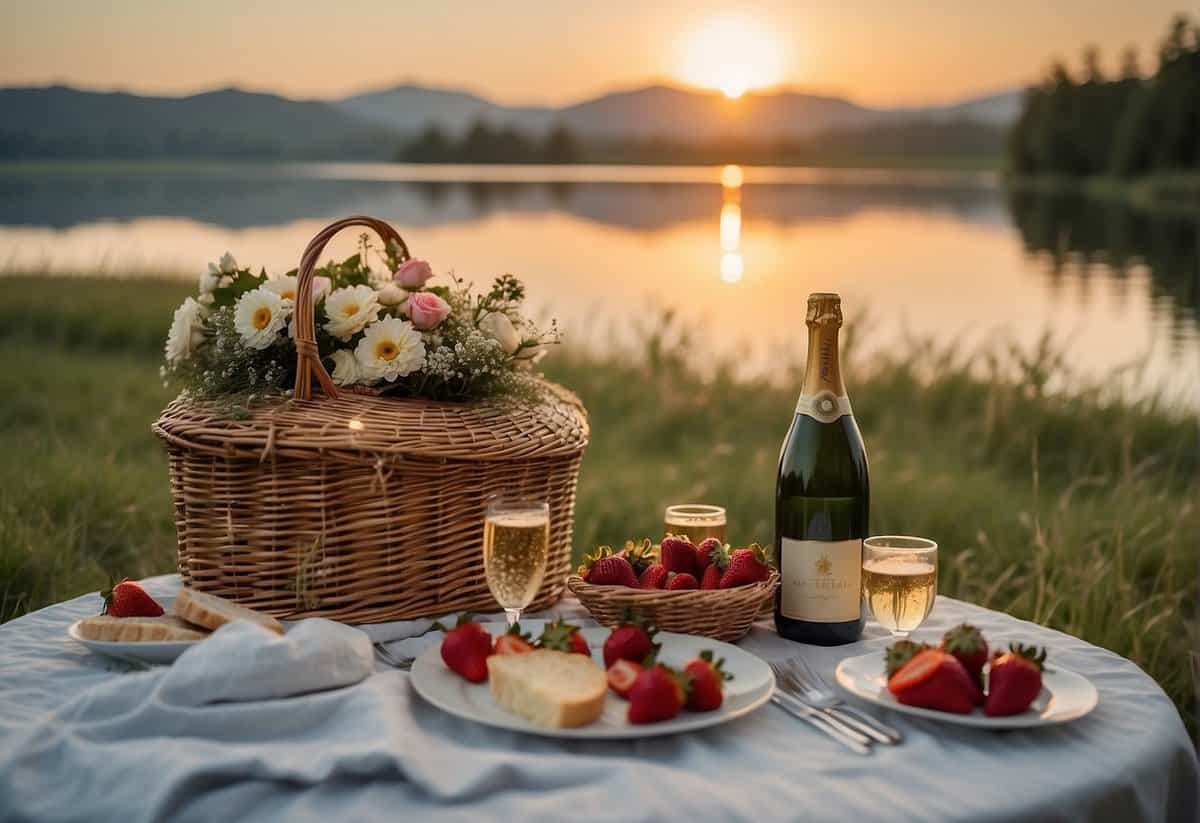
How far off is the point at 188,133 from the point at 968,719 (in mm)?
14145

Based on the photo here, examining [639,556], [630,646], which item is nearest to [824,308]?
[639,556]

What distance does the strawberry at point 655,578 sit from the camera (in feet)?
7.54

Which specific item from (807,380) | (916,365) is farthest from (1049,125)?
(807,380)

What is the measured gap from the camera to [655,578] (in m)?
2.30

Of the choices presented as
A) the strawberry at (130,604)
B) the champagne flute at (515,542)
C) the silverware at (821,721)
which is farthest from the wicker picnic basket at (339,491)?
the silverware at (821,721)

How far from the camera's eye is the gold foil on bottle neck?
219cm

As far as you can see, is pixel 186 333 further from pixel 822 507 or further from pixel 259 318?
pixel 822 507

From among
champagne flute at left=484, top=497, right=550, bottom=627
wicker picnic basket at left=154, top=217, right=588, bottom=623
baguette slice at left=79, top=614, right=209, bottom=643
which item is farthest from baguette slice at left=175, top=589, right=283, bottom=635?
champagne flute at left=484, top=497, right=550, bottom=627

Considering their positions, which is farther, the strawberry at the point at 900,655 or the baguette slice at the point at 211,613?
the baguette slice at the point at 211,613

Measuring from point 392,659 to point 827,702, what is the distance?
0.79 metres

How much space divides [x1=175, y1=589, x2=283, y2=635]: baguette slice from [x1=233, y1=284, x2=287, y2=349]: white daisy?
53cm

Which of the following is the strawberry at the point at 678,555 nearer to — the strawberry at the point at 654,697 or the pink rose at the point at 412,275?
the strawberry at the point at 654,697

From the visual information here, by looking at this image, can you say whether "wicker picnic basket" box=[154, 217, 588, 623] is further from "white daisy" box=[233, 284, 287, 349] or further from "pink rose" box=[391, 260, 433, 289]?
"pink rose" box=[391, 260, 433, 289]

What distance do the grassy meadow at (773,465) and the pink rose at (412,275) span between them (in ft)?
5.69
